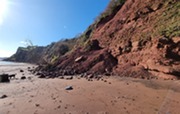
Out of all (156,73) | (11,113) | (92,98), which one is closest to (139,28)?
(156,73)

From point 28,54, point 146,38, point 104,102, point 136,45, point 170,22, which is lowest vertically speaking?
point 104,102

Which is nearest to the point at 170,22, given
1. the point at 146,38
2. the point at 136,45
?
the point at 146,38

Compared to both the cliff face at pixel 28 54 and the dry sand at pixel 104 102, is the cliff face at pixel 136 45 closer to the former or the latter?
the dry sand at pixel 104 102

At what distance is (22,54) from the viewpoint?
3767 inches

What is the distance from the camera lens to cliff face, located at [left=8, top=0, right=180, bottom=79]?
42.9 feet

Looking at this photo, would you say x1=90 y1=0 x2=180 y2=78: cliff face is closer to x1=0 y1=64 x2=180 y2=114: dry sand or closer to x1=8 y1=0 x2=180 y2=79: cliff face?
x1=8 y1=0 x2=180 y2=79: cliff face

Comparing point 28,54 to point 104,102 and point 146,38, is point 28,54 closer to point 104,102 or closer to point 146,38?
point 146,38

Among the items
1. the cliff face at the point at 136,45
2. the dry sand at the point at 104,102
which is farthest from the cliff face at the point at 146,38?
the dry sand at the point at 104,102

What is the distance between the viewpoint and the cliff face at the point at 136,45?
13.1 meters

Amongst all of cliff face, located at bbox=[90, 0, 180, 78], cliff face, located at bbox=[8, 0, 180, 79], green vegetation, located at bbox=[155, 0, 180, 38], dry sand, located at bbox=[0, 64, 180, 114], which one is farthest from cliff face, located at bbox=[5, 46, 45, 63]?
dry sand, located at bbox=[0, 64, 180, 114]

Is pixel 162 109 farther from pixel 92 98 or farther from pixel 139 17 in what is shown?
pixel 139 17

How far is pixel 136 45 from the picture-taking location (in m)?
15.8

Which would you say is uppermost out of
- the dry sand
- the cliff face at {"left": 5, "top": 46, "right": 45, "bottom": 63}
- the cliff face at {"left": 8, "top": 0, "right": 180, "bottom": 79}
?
the cliff face at {"left": 5, "top": 46, "right": 45, "bottom": 63}

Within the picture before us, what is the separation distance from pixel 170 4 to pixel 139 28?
2.87 metres
